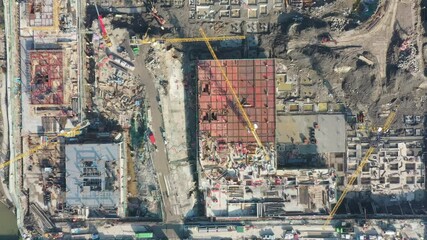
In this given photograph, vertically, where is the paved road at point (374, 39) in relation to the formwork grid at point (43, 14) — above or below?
below

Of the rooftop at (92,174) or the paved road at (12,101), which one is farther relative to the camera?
the paved road at (12,101)

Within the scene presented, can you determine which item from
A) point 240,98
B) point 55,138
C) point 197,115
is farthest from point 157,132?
point 55,138

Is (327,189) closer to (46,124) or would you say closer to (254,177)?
(254,177)

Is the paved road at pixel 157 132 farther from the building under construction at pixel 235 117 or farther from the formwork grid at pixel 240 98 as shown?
the formwork grid at pixel 240 98

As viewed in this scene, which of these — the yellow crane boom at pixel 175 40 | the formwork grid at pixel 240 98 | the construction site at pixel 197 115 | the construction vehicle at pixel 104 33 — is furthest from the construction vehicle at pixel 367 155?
the construction vehicle at pixel 104 33

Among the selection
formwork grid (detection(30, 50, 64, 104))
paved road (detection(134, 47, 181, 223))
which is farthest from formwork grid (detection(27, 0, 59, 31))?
paved road (detection(134, 47, 181, 223))

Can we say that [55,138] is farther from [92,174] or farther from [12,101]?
[12,101]

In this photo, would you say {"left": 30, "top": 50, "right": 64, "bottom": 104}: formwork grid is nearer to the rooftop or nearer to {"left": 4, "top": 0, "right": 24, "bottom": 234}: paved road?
{"left": 4, "top": 0, "right": 24, "bottom": 234}: paved road

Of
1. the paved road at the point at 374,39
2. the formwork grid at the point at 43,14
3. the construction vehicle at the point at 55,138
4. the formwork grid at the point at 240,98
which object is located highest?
the formwork grid at the point at 43,14
